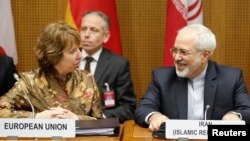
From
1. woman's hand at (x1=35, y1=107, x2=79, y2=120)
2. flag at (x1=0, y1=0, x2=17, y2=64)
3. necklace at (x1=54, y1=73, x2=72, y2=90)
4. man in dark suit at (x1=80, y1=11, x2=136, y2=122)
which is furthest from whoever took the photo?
flag at (x1=0, y1=0, x2=17, y2=64)

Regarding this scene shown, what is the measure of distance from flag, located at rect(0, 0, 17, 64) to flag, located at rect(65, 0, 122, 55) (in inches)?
25.7

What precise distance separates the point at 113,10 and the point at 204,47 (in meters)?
1.69

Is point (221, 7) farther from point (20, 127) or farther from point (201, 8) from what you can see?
point (20, 127)

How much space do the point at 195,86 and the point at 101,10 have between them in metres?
1.71

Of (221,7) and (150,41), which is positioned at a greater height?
(221,7)

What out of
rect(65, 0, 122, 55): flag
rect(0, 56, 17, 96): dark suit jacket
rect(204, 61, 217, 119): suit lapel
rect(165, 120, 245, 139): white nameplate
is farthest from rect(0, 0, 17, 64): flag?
rect(165, 120, 245, 139): white nameplate

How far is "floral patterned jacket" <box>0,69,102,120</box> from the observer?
11.2 feet

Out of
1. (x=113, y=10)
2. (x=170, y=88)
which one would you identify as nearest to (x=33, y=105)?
(x=170, y=88)

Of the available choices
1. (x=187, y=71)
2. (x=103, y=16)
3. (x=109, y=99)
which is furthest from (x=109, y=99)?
(x=187, y=71)

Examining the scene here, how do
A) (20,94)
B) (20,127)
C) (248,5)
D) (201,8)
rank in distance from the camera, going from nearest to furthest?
(20,127)
(20,94)
(201,8)
(248,5)

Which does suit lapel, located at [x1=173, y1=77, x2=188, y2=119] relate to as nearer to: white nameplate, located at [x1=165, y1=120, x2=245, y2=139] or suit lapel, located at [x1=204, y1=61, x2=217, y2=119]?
suit lapel, located at [x1=204, y1=61, x2=217, y2=119]

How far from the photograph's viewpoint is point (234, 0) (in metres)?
5.62

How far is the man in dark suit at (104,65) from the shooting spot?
4500 millimetres

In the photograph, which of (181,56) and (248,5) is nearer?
(181,56)
